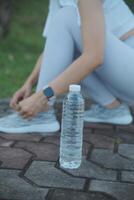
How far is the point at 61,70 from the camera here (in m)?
2.70

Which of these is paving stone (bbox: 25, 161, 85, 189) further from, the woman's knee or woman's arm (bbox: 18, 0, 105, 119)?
the woman's knee

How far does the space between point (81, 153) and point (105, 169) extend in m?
0.17

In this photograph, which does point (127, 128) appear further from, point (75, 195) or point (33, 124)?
point (75, 195)

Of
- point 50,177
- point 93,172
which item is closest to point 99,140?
point 93,172

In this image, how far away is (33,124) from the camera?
2834 mm

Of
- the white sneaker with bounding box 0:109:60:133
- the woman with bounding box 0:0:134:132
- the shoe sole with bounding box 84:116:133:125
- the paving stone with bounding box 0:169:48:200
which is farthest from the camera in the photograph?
the shoe sole with bounding box 84:116:133:125

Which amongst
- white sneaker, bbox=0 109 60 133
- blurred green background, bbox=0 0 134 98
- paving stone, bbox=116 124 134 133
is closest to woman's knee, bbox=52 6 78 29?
white sneaker, bbox=0 109 60 133

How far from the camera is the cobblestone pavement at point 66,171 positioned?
203 cm

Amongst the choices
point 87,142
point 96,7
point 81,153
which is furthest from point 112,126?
point 96,7

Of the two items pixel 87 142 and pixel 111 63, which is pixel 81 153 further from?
pixel 111 63

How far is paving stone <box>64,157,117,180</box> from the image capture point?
2.23 m

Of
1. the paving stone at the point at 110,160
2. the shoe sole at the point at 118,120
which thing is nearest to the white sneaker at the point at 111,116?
the shoe sole at the point at 118,120

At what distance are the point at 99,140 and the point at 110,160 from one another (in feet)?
1.06

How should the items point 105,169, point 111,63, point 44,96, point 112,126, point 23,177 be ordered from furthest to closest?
point 112,126 < point 111,63 < point 44,96 < point 105,169 < point 23,177
